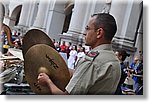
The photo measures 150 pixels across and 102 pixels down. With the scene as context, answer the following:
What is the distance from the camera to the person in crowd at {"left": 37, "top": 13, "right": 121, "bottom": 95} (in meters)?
1.21

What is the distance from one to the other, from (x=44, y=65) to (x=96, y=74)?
0.40 m

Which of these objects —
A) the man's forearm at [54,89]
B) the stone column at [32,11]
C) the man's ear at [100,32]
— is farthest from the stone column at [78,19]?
the man's forearm at [54,89]

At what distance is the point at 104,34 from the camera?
4.41 ft

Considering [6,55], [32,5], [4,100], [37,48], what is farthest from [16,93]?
[32,5]

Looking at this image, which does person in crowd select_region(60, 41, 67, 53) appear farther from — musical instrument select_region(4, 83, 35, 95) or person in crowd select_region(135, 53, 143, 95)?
person in crowd select_region(135, 53, 143, 95)

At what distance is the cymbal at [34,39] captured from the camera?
62.3 inches

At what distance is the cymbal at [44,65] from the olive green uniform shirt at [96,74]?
20cm

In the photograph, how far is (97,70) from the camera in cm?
122

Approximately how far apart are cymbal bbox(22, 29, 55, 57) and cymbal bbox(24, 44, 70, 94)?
0.04 m

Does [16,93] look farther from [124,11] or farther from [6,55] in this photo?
[124,11]

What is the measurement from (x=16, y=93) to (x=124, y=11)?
97 cm

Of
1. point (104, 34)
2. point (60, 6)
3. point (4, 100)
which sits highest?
point (60, 6)

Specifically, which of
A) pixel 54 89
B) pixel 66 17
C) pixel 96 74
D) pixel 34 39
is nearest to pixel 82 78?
pixel 96 74

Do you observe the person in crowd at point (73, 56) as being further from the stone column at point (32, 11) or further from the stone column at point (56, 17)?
the stone column at point (32, 11)
